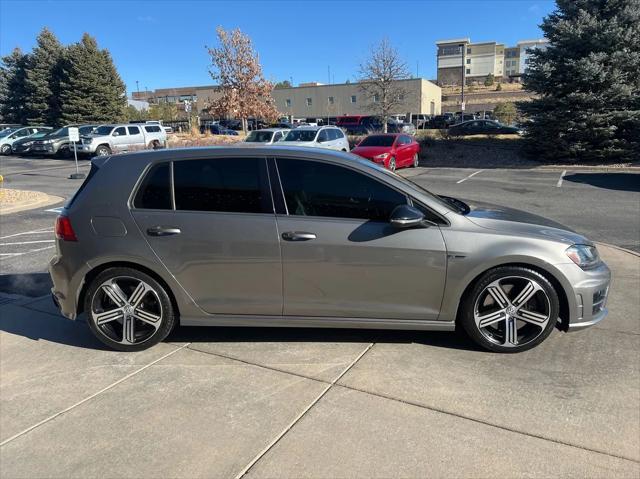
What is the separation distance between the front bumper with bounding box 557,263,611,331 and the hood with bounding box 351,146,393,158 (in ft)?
48.8

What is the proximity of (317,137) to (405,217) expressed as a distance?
16.7 m

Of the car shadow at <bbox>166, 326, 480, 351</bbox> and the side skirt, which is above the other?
A: the side skirt

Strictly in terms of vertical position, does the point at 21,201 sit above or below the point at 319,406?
above

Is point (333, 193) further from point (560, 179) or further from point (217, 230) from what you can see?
point (560, 179)

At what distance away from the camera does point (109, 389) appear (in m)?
3.48

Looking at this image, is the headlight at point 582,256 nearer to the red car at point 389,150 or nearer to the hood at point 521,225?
the hood at point 521,225

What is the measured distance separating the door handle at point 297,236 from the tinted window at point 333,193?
165 millimetres

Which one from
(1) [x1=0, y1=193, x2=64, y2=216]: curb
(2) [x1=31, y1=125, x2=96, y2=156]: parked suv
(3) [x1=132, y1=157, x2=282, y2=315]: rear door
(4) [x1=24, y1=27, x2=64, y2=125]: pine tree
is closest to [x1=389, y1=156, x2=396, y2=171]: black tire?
(1) [x1=0, y1=193, x2=64, y2=216]: curb

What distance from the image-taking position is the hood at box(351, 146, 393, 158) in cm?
1843

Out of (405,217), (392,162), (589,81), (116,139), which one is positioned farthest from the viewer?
(116,139)

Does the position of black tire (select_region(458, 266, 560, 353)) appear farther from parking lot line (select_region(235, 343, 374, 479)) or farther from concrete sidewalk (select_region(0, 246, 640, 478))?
parking lot line (select_region(235, 343, 374, 479))

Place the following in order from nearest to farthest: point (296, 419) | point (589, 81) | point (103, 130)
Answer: point (296, 419), point (589, 81), point (103, 130)

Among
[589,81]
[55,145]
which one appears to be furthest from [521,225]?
[55,145]

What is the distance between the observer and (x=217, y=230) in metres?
3.77
